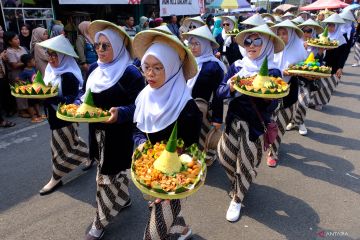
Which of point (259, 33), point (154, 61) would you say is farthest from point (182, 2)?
point (154, 61)

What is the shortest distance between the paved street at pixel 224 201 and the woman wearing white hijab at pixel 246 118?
327mm

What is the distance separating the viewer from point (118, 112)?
8.74 ft

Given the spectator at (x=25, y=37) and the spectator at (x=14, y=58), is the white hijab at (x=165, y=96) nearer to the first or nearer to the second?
the spectator at (x=14, y=58)

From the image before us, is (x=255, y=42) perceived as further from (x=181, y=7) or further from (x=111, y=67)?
(x=181, y=7)

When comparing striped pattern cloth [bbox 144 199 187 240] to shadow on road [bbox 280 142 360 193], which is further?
shadow on road [bbox 280 142 360 193]

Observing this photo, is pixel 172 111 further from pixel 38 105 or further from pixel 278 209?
pixel 38 105

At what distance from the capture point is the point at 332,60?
6398 millimetres

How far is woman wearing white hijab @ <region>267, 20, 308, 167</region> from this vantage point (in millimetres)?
4239

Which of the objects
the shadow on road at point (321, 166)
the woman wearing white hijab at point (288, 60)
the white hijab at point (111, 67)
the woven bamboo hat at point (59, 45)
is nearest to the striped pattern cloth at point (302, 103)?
the shadow on road at point (321, 166)

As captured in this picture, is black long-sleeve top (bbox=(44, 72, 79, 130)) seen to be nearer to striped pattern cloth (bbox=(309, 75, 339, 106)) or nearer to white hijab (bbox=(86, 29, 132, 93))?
white hijab (bbox=(86, 29, 132, 93))

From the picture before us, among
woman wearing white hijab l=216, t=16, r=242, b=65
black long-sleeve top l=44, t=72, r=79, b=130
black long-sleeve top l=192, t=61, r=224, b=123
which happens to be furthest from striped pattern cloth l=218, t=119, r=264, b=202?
woman wearing white hijab l=216, t=16, r=242, b=65

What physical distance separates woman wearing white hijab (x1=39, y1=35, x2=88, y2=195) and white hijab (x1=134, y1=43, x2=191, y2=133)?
1.42 metres

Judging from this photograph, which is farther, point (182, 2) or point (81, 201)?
point (182, 2)

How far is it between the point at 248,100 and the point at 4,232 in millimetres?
2804
